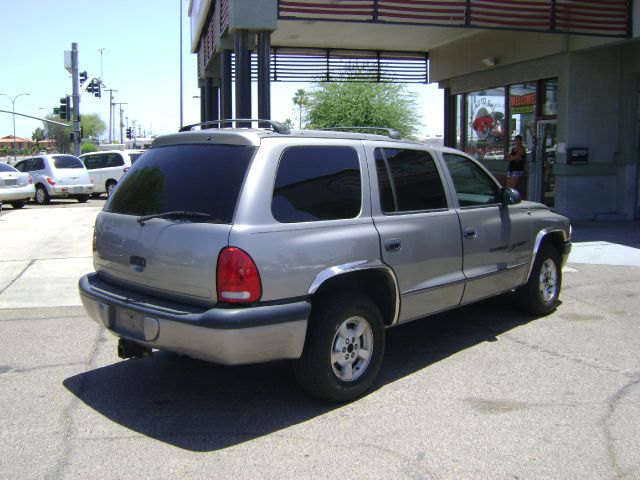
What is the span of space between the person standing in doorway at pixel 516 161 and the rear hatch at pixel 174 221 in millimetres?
11312

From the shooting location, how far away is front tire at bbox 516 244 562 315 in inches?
261

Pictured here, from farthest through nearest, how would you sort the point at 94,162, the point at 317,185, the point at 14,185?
1. the point at 94,162
2. the point at 14,185
3. the point at 317,185

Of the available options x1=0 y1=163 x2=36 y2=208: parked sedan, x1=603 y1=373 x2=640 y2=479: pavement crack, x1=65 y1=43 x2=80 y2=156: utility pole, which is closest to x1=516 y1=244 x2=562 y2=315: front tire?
x1=603 y1=373 x2=640 y2=479: pavement crack

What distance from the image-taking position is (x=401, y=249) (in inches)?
191

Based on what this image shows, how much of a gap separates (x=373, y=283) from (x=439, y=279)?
686 millimetres

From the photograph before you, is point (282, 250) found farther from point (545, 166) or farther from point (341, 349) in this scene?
point (545, 166)

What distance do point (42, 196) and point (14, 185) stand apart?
2.56 m

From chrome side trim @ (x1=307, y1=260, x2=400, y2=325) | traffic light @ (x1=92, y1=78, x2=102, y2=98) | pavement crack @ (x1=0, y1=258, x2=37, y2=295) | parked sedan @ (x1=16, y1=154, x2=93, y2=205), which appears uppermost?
traffic light @ (x1=92, y1=78, x2=102, y2=98)

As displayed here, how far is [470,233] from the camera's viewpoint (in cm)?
559

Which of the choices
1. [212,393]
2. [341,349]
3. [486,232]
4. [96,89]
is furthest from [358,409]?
[96,89]

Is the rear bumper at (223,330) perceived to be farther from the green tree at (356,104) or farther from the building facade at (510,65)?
the green tree at (356,104)

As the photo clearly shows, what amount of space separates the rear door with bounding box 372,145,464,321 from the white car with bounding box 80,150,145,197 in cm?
2009

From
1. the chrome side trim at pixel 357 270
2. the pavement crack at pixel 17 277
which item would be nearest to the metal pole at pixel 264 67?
the pavement crack at pixel 17 277

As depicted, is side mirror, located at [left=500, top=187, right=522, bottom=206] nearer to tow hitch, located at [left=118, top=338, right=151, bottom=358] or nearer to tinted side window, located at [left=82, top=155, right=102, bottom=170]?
tow hitch, located at [left=118, top=338, right=151, bottom=358]
